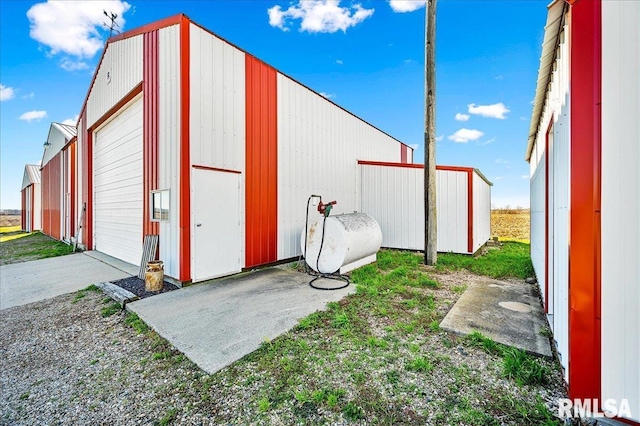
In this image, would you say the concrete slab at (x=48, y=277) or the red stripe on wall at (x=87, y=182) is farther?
the red stripe on wall at (x=87, y=182)

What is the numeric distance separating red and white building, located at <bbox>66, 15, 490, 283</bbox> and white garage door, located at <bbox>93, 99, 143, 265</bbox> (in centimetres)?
3

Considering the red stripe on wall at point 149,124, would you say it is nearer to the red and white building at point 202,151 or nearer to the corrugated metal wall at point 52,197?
the red and white building at point 202,151

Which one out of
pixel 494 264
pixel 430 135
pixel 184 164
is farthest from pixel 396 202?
pixel 184 164

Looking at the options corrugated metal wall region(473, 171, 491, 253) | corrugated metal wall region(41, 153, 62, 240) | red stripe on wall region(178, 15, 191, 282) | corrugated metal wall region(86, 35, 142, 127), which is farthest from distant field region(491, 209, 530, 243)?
corrugated metal wall region(41, 153, 62, 240)

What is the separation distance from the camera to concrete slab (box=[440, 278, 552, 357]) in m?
2.89

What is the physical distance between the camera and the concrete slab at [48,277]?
199 inches

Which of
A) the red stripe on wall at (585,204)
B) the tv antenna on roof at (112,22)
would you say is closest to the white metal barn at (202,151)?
the tv antenna on roof at (112,22)

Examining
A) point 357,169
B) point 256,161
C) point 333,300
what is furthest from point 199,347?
point 357,169

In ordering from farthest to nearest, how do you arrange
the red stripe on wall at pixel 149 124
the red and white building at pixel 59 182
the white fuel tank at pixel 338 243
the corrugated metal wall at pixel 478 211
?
the red and white building at pixel 59 182
the corrugated metal wall at pixel 478 211
the red stripe on wall at pixel 149 124
the white fuel tank at pixel 338 243

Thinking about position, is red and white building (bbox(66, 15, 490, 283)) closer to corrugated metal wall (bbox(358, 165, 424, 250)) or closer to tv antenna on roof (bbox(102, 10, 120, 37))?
tv antenna on roof (bbox(102, 10, 120, 37))

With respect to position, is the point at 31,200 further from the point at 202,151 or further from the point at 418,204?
the point at 418,204

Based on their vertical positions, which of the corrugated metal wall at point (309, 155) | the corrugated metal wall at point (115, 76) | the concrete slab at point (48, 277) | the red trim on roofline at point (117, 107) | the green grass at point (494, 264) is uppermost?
the corrugated metal wall at point (115, 76)

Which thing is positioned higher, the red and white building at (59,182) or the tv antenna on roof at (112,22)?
the tv antenna on roof at (112,22)

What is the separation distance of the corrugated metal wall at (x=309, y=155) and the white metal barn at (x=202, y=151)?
0.12 feet
